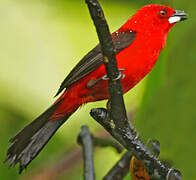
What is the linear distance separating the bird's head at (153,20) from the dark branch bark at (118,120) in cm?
69

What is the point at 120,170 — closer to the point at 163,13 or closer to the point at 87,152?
the point at 87,152

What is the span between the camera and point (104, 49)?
1.23m

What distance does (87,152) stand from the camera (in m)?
1.85

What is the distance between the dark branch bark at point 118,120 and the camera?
1.22 meters

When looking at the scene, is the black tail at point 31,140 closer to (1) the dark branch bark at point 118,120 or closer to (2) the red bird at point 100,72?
(2) the red bird at point 100,72

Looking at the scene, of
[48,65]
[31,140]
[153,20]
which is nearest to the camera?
[31,140]

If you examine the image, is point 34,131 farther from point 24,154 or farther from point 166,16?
point 166,16

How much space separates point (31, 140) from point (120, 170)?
1.28ft

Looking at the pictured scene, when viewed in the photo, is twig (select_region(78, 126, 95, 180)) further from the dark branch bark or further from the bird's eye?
the bird's eye

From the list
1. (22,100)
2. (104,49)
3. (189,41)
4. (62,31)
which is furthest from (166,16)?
(104,49)

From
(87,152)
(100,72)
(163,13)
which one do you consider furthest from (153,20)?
(87,152)

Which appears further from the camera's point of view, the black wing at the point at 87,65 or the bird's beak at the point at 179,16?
the bird's beak at the point at 179,16

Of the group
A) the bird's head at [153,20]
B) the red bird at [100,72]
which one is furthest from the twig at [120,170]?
the bird's head at [153,20]

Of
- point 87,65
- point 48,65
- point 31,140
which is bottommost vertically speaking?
point 31,140
